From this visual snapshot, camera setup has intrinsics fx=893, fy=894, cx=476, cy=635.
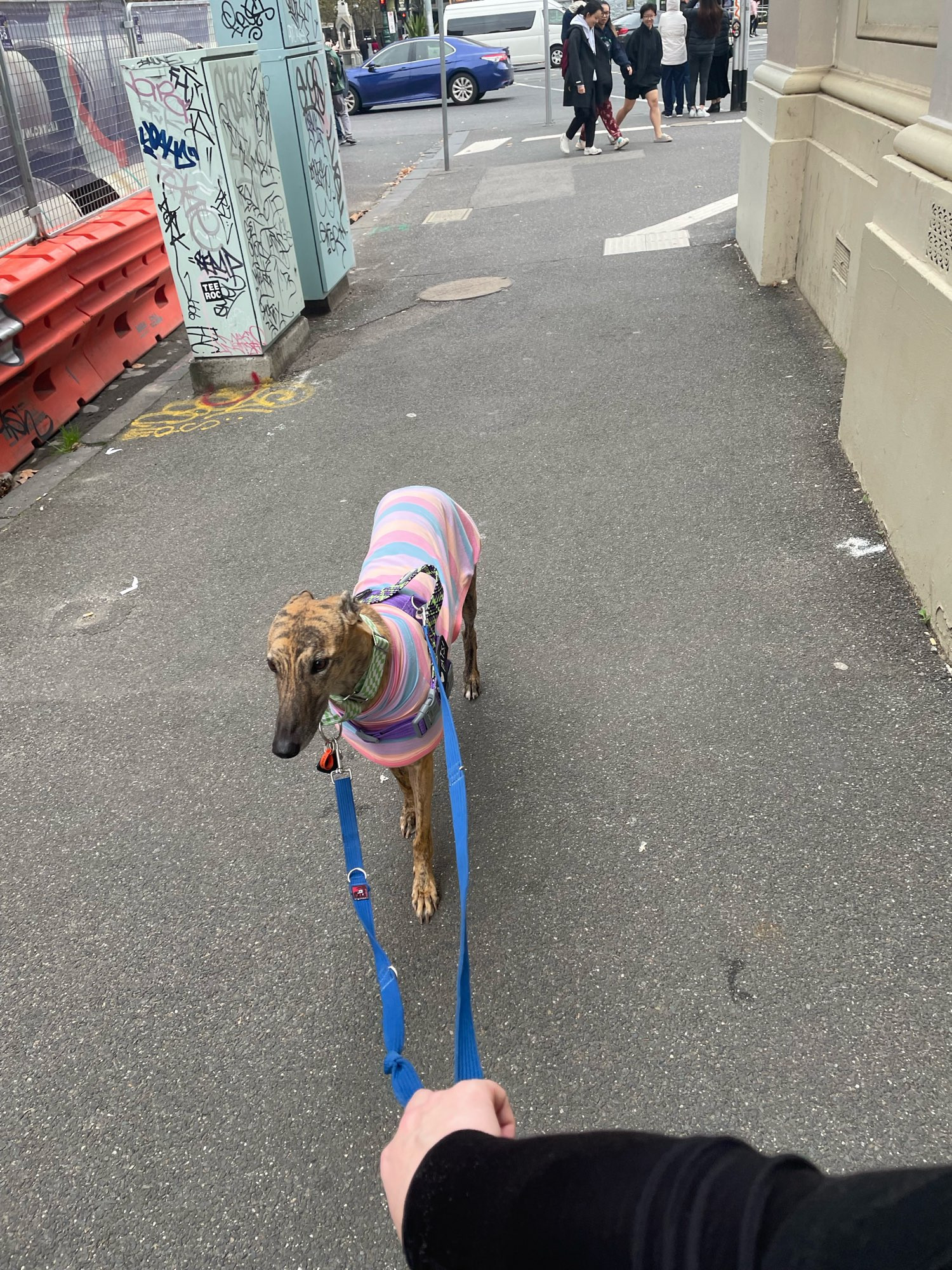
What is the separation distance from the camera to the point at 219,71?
21.4 feet

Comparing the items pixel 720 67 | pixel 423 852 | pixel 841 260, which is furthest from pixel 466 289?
pixel 720 67

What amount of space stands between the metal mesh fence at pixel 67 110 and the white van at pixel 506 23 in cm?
2195

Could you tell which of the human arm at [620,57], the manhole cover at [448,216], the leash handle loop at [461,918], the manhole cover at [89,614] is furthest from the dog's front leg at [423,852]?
the human arm at [620,57]

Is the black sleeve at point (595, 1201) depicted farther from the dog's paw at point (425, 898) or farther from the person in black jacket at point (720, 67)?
the person in black jacket at point (720, 67)

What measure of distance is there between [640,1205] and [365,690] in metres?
1.83

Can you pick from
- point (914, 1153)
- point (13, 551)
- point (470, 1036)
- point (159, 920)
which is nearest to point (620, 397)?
point (13, 551)

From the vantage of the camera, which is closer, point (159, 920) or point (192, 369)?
point (159, 920)

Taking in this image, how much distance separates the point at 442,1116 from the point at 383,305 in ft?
30.1

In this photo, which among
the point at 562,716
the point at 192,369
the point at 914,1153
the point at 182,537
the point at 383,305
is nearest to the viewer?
the point at 914,1153

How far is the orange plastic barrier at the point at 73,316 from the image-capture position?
21.4 ft

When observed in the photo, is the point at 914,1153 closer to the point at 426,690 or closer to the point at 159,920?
the point at 426,690

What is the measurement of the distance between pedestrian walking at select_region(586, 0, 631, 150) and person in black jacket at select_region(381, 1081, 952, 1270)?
15164 mm

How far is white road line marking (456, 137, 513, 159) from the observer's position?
16.9m

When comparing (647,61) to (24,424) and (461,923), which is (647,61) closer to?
(24,424)
